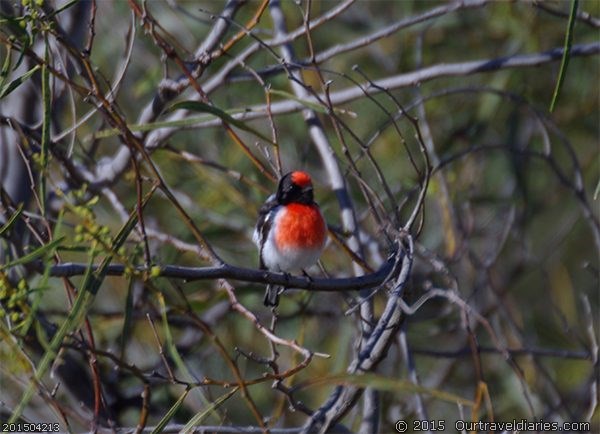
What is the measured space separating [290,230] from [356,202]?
163 centimetres

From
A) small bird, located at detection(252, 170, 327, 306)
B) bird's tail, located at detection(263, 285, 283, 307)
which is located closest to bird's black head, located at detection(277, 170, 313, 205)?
small bird, located at detection(252, 170, 327, 306)

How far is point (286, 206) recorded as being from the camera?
3.48 meters

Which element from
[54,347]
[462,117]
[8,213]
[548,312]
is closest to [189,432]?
[54,347]

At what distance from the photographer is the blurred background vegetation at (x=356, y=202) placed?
3602 mm

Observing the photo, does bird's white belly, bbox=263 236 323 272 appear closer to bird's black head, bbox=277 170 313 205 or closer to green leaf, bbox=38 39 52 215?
bird's black head, bbox=277 170 313 205

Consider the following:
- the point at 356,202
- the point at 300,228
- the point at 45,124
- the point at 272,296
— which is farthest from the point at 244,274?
the point at 356,202

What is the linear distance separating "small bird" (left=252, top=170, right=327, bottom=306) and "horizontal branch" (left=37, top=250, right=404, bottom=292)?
929 millimetres

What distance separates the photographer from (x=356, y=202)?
5.00 meters

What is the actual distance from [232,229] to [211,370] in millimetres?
813

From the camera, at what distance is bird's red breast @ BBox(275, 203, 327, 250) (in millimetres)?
3348

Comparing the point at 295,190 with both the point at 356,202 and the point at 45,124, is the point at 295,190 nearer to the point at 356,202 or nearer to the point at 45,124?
the point at 45,124

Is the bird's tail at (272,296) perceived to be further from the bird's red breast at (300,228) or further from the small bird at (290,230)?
the bird's red breast at (300,228)

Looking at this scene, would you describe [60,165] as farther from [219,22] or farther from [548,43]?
[548,43]

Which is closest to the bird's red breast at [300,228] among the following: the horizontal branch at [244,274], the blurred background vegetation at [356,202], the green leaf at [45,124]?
the blurred background vegetation at [356,202]
